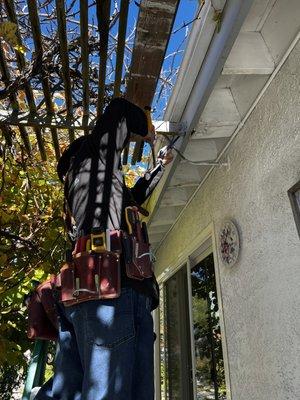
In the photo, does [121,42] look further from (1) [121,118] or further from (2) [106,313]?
(2) [106,313]

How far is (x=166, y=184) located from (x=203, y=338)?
1.63 metres

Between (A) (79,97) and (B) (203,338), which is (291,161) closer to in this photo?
(A) (79,97)

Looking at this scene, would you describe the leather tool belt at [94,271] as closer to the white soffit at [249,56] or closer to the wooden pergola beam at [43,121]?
the wooden pergola beam at [43,121]

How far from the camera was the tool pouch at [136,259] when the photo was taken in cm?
147

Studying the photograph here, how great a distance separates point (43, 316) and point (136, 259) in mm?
641

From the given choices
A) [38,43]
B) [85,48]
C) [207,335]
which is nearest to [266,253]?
[85,48]

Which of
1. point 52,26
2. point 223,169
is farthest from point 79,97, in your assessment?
point 223,169

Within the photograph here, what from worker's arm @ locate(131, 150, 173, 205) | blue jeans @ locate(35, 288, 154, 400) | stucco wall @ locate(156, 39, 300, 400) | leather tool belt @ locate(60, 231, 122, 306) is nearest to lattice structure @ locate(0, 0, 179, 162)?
worker's arm @ locate(131, 150, 173, 205)

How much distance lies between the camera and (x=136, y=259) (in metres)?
1.49

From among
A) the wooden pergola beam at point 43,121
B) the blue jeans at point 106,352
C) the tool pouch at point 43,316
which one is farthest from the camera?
the wooden pergola beam at point 43,121

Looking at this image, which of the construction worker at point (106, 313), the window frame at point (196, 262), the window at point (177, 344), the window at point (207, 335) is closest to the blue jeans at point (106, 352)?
the construction worker at point (106, 313)

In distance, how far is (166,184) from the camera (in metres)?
3.12

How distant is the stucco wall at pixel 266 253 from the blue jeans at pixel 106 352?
2.75ft

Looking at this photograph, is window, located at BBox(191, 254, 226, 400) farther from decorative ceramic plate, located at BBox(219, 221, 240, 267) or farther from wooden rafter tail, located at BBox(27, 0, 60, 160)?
wooden rafter tail, located at BBox(27, 0, 60, 160)
